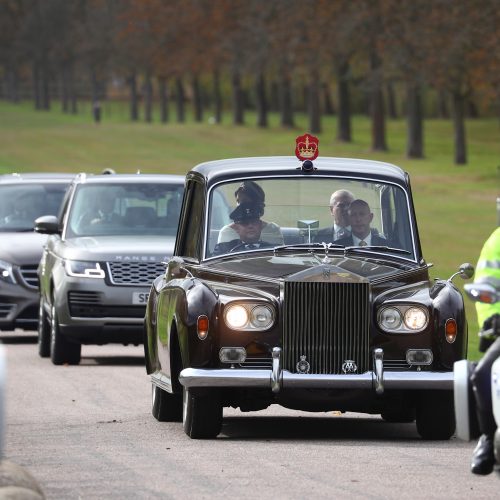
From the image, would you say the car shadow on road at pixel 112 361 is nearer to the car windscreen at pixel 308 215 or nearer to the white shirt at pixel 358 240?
the car windscreen at pixel 308 215

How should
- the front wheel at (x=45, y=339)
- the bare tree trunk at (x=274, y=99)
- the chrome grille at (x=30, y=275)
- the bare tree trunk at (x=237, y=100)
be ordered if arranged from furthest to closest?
1. the bare tree trunk at (x=274, y=99)
2. the bare tree trunk at (x=237, y=100)
3. the chrome grille at (x=30, y=275)
4. the front wheel at (x=45, y=339)

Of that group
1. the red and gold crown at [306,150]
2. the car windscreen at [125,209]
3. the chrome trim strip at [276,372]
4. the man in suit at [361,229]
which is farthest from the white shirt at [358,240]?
the car windscreen at [125,209]

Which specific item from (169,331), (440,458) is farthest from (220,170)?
(440,458)

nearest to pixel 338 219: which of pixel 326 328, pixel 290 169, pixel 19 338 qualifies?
pixel 290 169

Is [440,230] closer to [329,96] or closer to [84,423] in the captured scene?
[84,423]

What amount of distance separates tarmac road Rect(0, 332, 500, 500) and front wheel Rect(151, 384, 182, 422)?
0.27 feet

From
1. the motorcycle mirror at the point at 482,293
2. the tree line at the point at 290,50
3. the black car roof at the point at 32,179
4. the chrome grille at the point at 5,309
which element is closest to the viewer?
the motorcycle mirror at the point at 482,293

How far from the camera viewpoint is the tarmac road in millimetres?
9203

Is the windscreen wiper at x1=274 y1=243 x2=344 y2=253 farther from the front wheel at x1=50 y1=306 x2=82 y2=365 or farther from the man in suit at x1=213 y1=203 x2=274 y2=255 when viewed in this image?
the front wheel at x1=50 y1=306 x2=82 y2=365

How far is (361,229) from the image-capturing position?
12.5 meters

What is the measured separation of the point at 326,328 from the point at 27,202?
1234 centimetres

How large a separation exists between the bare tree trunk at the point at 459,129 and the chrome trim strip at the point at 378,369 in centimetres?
5917

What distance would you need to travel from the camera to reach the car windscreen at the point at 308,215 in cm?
1240

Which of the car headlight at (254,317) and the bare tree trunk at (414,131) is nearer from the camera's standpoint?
the car headlight at (254,317)
